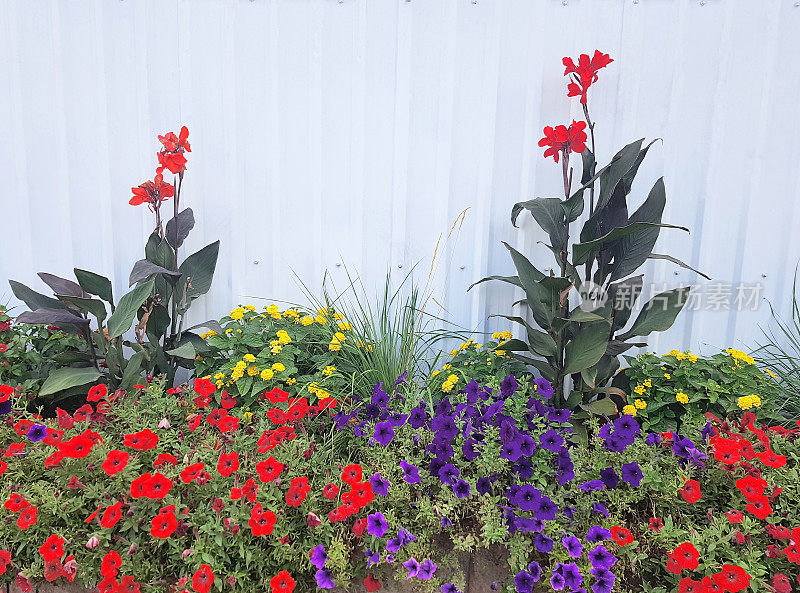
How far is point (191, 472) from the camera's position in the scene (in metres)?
1.47

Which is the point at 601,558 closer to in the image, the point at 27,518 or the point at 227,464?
the point at 227,464

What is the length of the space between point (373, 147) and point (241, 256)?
2.45ft

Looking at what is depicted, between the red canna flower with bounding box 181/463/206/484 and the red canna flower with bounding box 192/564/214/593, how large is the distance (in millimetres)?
232

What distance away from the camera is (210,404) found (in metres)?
2.12

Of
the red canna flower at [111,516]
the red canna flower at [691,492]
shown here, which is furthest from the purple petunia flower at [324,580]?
the red canna flower at [691,492]

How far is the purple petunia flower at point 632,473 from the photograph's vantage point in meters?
1.54

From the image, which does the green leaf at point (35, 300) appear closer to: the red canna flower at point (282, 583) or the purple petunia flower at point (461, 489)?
the red canna flower at point (282, 583)

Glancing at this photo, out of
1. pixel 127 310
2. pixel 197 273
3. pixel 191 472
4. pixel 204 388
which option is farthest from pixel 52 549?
pixel 197 273

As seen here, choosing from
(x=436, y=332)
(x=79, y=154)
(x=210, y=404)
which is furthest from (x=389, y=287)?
(x=79, y=154)

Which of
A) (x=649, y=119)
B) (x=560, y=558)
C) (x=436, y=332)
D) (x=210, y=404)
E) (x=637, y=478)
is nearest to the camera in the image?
(x=560, y=558)

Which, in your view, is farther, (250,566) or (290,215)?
(290,215)

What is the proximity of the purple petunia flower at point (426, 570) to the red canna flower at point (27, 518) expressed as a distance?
3.16 feet

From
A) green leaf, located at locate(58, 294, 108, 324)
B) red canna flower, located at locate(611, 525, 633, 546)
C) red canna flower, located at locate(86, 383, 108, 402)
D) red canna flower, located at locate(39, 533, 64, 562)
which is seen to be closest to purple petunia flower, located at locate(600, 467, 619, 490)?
red canna flower, located at locate(611, 525, 633, 546)

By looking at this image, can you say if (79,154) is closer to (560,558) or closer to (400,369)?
(400,369)
